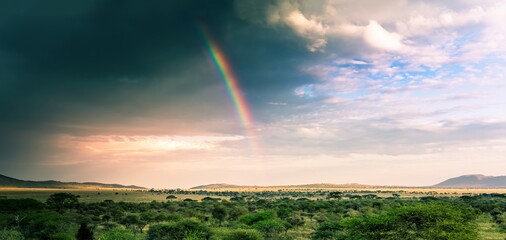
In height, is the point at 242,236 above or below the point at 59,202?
below

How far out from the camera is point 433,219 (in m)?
26.6

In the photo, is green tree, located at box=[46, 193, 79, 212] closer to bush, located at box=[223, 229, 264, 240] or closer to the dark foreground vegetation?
the dark foreground vegetation

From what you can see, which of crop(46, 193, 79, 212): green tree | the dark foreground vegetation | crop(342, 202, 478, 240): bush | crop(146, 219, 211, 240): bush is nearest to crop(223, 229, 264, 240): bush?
the dark foreground vegetation

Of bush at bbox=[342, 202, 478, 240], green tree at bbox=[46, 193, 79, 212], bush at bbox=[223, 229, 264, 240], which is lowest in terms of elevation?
bush at bbox=[223, 229, 264, 240]

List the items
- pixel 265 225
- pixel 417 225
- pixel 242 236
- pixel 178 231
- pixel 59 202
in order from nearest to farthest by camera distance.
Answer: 1. pixel 417 225
2. pixel 242 236
3. pixel 178 231
4. pixel 265 225
5. pixel 59 202

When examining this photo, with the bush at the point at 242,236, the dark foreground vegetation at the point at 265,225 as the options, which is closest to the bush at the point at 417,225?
the dark foreground vegetation at the point at 265,225

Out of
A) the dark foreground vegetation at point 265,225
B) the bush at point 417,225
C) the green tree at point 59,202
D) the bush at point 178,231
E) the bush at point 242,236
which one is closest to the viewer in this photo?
the bush at point 417,225

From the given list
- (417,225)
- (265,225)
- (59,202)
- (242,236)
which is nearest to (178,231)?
(242,236)

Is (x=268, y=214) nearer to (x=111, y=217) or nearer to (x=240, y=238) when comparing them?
(x=240, y=238)

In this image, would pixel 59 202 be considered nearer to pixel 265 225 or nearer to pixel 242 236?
pixel 265 225

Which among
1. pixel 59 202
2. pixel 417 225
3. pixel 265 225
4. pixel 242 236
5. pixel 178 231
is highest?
pixel 59 202

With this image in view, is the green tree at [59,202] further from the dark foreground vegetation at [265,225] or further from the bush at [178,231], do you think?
the bush at [178,231]

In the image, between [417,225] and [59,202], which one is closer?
[417,225]

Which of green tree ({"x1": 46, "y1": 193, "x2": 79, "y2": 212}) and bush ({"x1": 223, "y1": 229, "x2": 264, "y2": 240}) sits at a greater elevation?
green tree ({"x1": 46, "y1": 193, "x2": 79, "y2": 212})
